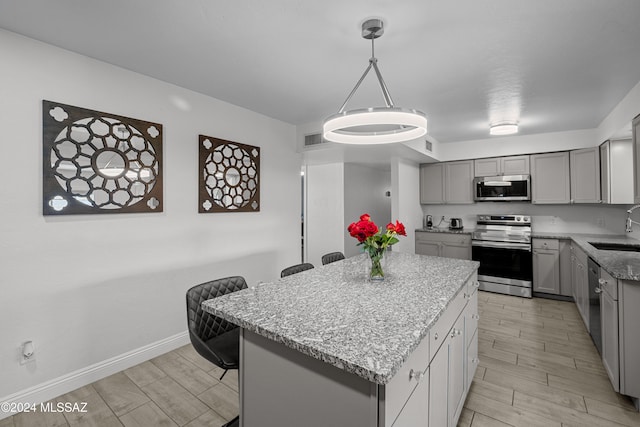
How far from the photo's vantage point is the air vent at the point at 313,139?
12.8 ft

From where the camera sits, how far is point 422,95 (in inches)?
117

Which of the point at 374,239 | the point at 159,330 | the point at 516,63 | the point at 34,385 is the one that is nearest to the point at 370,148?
the point at 516,63

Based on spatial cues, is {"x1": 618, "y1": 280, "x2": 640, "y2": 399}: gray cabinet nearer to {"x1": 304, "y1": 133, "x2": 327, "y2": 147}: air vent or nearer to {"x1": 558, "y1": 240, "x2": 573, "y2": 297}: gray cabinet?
{"x1": 558, "y1": 240, "x2": 573, "y2": 297}: gray cabinet

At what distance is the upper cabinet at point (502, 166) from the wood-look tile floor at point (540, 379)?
2159mm

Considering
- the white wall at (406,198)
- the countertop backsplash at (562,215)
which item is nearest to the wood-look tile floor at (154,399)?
the white wall at (406,198)

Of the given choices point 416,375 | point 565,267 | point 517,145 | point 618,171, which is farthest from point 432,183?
point 416,375

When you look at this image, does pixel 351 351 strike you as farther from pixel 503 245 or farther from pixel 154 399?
pixel 503 245

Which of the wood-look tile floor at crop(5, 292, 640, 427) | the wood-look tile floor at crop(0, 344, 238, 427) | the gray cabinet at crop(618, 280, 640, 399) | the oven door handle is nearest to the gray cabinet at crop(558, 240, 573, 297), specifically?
the oven door handle

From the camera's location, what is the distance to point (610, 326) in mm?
2219

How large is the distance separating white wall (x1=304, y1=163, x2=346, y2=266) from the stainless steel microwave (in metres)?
2.31

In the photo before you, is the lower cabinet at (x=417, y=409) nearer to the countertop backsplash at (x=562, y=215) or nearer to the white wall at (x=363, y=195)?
the white wall at (x=363, y=195)

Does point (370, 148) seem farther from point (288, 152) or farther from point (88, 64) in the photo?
point (88, 64)

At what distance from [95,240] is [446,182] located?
196 inches

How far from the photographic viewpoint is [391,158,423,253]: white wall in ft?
15.5
